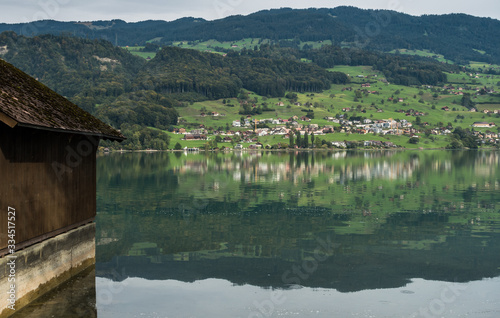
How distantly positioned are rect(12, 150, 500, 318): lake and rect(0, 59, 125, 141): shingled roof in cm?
595

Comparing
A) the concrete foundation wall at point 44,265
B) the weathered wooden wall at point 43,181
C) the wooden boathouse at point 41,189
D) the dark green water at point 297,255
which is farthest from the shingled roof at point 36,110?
the dark green water at point 297,255

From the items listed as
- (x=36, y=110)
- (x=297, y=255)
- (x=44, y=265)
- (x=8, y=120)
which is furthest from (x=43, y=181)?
(x=297, y=255)

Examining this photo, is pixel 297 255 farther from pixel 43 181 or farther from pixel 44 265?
pixel 43 181

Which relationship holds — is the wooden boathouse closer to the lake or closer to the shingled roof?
the shingled roof

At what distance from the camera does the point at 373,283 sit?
22.4 m

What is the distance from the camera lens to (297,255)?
2738cm

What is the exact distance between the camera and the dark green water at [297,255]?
1962cm

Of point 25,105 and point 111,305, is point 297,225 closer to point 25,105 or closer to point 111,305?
point 111,305

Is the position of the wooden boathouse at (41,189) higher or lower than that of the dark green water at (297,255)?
higher

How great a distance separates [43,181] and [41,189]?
31 cm

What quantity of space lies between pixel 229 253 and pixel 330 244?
5755 millimetres

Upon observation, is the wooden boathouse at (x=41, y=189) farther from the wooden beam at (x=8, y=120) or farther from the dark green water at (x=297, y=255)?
the dark green water at (x=297, y=255)

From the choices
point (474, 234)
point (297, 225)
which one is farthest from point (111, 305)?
point (474, 234)

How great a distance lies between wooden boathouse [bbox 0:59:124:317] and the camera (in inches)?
645
